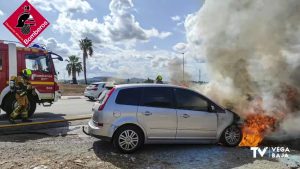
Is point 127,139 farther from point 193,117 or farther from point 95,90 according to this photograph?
point 95,90

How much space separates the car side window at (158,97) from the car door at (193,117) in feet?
0.55

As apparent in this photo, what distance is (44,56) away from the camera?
13352 mm

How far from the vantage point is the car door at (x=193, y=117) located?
776cm

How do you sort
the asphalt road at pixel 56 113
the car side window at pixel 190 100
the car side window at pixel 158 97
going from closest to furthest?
the car side window at pixel 158 97 < the car side window at pixel 190 100 < the asphalt road at pixel 56 113

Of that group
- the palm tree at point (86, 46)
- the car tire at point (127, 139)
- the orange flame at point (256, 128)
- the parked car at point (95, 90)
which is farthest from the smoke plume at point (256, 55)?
the palm tree at point (86, 46)

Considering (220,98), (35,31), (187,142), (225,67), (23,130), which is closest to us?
(187,142)

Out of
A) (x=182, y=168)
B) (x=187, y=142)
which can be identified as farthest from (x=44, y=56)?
(x=182, y=168)

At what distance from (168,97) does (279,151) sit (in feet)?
9.29

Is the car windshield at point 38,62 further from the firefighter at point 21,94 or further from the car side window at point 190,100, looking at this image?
the car side window at point 190,100

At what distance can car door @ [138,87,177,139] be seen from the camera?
7520 mm

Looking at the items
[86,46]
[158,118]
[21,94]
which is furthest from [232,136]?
[86,46]

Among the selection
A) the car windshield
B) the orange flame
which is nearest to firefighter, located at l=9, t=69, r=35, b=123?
the car windshield

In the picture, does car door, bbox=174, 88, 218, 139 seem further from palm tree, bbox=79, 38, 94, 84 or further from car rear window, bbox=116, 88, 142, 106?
palm tree, bbox=79, 38, 94, 84

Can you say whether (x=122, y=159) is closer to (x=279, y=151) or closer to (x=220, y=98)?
(x=279, y=151)
